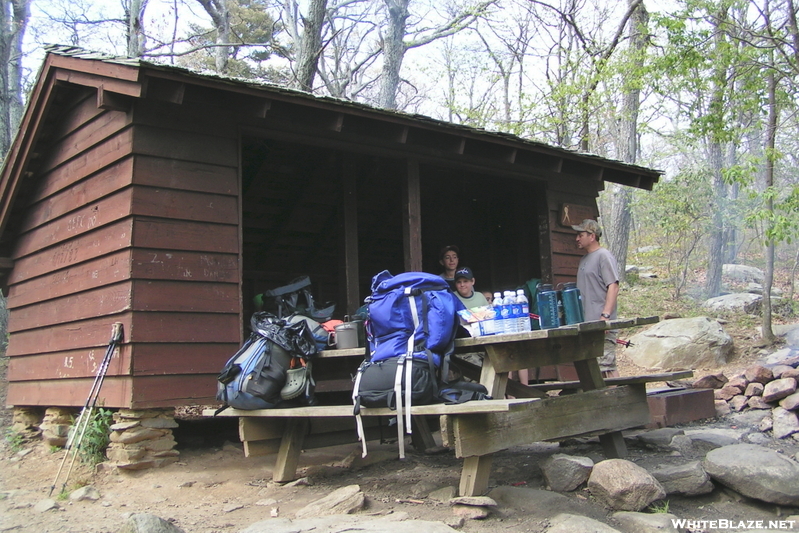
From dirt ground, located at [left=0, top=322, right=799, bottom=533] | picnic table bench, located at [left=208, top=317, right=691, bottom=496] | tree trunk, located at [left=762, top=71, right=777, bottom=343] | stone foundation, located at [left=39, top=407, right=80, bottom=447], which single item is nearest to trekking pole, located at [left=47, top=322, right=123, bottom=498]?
dirt ground, located at [left=0, top=322, right=799, bottom=533]

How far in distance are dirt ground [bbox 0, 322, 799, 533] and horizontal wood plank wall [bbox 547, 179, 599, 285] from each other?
8.51ft

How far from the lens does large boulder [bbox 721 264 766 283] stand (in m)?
20.5

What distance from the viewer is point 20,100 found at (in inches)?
783

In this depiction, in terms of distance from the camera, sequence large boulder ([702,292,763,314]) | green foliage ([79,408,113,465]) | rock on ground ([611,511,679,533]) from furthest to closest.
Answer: large boulder ([702,292,763,314]) → green foliage ([79,408,113,465]) → rock on ground ([611,511,679,533])

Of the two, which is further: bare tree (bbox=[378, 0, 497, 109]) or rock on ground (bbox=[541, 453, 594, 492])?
bare tree (bbox=[378, 0, 497, 109])

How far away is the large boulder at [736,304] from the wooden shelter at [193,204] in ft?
22.7

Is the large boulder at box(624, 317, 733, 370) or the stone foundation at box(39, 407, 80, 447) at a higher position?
the large boulder at box(624, 317, 733, 370)

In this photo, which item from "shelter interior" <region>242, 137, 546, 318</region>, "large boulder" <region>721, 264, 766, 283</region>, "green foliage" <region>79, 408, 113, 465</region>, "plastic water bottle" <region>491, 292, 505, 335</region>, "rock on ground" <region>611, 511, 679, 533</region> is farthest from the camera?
"large boulder" <region>721, 264, 766, 283</region>

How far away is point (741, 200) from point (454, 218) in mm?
12114

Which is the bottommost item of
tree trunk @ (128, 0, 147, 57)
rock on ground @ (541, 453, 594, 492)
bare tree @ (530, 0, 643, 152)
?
rock on ground @ (541, 453, 594, 492)

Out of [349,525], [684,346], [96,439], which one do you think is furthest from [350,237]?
[684,346]

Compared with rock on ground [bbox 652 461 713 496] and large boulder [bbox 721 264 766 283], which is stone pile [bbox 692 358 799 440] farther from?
large boulder [bbox 721 264 766 283]

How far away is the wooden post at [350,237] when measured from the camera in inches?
281

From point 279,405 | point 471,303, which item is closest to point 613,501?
point 279,405
